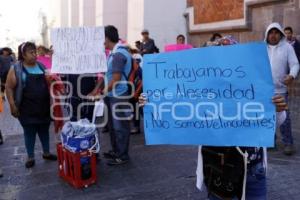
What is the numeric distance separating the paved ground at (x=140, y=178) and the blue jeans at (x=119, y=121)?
239mm

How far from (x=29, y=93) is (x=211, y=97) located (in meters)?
3.24

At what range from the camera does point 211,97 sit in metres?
2.96

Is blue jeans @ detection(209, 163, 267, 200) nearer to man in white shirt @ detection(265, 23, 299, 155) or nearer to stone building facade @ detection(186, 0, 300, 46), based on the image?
man in white shirt @ detection(265, 23, 299, 155)

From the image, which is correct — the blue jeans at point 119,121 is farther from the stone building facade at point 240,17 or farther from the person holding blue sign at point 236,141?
the stone building facade at point 240,17

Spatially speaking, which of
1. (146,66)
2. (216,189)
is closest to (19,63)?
(146,66)

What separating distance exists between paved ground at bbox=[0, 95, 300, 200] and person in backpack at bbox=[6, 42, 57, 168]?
51 cm

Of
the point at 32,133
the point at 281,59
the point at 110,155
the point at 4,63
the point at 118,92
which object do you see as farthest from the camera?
the point at 4,63

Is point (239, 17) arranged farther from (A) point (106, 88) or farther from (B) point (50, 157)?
(B) point (50, 157)

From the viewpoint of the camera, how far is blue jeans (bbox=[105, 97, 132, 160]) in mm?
5648

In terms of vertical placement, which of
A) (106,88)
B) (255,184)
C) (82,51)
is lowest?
(255,184)

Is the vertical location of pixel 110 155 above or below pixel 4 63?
below

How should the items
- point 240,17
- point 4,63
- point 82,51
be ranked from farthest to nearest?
point 4,63 < point 240,17 < point 82,51

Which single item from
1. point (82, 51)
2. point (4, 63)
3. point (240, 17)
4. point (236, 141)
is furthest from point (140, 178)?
point (4, 63)

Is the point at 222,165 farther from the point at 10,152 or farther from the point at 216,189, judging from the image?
the point at 10,152
